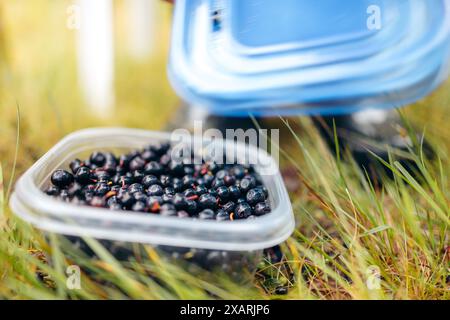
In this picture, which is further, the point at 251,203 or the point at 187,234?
the point at 251,203

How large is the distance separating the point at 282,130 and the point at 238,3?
60cm

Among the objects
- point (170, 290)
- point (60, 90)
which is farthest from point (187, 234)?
point (60, 90)

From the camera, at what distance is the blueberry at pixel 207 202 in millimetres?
1042

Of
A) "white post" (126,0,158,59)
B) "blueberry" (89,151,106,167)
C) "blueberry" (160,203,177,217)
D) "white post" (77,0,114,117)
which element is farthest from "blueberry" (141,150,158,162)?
"white post" (126,0,158,59)

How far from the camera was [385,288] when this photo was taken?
3.33 ft

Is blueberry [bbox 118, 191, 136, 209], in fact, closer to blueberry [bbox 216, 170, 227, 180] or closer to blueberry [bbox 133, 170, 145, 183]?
blueberry [bbox 133, 170, 145, 183]

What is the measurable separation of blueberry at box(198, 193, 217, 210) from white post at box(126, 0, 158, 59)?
4.82ft

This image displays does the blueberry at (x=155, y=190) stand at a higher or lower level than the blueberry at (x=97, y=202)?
lower

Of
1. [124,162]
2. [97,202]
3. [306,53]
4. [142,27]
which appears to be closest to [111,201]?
[97,202]

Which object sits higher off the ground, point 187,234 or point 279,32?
point 279,32

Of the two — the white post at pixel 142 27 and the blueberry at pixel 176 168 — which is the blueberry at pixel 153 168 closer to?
the blueberry at pixel 176 168

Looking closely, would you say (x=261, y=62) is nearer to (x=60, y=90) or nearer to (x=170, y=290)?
(x=170, y=290)

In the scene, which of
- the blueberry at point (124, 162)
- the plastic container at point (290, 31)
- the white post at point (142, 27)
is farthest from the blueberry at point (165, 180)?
the white post at point (142, 27)

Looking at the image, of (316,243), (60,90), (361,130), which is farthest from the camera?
(60,90)
